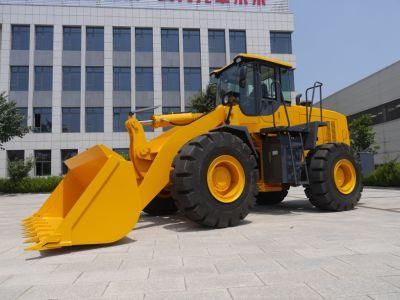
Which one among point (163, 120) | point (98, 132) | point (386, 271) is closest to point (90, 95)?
point (98, 132)

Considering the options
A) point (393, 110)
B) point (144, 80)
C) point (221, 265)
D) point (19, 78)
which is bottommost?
point (221, 265)

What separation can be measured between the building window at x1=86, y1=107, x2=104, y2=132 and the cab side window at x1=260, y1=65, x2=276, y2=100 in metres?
28.2

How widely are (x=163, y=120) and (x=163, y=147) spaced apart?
4.82 ft

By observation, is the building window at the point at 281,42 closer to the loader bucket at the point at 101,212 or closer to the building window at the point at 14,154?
the building window at the point at 14,154

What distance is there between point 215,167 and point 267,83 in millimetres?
3036

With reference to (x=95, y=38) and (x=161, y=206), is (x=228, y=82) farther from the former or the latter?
(x=95, y=38)

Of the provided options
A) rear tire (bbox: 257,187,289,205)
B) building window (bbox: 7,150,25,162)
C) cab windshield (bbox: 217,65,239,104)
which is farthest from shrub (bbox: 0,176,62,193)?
cab windshield (bbox: 217,65,239,104)

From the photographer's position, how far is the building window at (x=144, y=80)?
35.8 metres

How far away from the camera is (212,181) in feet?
22.9

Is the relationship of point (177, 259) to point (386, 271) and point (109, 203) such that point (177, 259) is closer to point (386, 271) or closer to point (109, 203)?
point (109, 203)

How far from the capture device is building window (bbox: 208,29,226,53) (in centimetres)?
3725

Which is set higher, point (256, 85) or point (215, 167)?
point (256, 85)

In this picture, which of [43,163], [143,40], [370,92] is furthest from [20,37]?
[370,92]

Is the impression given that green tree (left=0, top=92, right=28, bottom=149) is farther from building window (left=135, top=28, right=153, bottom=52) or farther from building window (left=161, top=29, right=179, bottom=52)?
building window (left=161, top=29, right=179, bottom=52)
